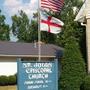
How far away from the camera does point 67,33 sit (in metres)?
24.7

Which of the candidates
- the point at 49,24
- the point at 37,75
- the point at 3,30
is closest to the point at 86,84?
the point at 49,24

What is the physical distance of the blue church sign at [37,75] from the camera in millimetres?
16016

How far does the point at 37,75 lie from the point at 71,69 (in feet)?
13.8

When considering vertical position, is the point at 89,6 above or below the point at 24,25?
above

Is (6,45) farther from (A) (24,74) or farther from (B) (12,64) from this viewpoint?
(A) (24,74)

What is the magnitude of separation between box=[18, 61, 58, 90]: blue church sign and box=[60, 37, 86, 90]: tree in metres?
2.68

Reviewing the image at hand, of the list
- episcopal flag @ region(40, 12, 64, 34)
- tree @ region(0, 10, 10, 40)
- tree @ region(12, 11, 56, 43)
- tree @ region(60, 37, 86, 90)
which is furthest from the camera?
tree @ region(0, 10, 10, 40)

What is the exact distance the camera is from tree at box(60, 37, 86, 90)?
19781 millimetres

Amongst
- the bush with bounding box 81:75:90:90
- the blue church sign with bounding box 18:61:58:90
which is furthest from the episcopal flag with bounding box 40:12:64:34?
the blue church sign with bounding box 18:61:58:90

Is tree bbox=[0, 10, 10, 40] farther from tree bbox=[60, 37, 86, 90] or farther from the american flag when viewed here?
tree bbox=[60, 37, 86, 90]

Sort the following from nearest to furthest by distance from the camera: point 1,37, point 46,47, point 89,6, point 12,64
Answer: point 89,6
point 12,64
point 46,47
point 1,37

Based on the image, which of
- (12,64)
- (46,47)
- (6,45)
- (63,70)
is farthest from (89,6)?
(46,47)

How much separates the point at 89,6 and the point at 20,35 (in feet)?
142

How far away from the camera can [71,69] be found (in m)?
20.3
